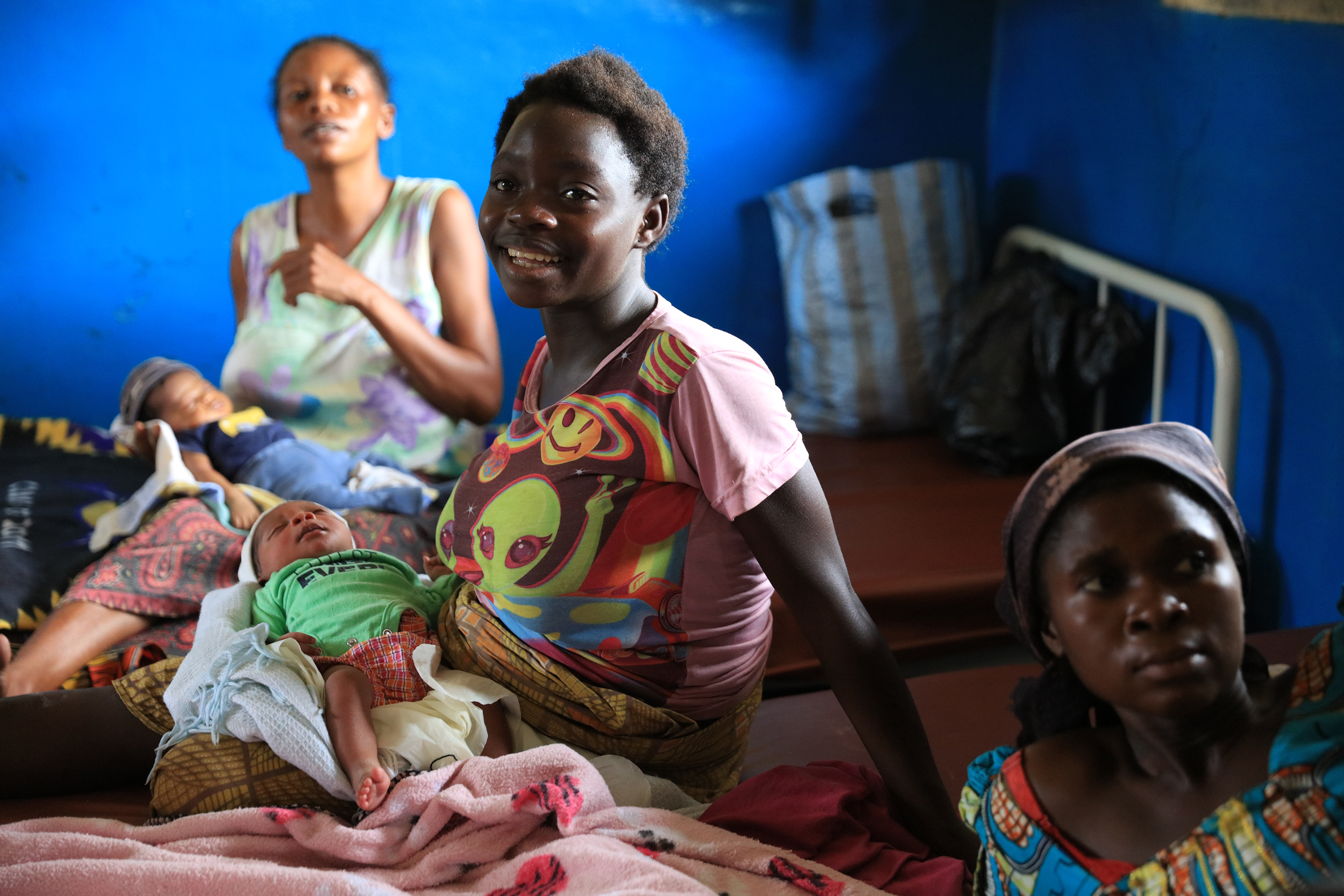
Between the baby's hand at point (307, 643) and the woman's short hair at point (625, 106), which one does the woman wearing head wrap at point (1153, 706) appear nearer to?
the woman's short hair at point (625, 106)

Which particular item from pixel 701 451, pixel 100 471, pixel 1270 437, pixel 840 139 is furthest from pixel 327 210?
pixel 1270 437

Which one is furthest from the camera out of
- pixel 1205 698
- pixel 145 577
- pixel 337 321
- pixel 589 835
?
pixel 337 321

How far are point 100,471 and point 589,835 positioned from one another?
5.10 feet

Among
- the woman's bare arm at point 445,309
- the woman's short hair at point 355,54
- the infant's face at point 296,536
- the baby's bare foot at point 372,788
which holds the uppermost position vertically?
the woman's short hair at point 355,54

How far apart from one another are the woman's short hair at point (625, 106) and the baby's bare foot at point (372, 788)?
76 centimetres

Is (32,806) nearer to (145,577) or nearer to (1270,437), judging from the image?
(145,577)

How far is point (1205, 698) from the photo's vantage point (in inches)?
32.3

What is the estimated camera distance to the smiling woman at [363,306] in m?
2.32

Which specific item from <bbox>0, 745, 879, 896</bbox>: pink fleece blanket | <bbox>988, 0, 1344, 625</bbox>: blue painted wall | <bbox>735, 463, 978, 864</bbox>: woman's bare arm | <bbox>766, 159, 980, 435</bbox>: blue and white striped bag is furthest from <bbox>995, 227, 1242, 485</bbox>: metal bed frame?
<bbox>0, 745, 879, 896</bbox>: pink fleece blanket

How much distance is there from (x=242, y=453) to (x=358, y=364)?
1.06 ft

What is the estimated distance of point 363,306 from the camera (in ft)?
7.35

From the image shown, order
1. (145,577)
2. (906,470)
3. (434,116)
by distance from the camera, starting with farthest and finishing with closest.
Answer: (434,116) → (906,470) → (145,577)

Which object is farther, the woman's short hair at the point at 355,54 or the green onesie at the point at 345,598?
the woman's short hair at the point at 355,54

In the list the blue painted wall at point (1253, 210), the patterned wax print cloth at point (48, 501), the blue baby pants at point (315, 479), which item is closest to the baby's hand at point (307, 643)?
the blue baby pants at point (315, 479)
